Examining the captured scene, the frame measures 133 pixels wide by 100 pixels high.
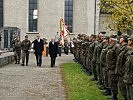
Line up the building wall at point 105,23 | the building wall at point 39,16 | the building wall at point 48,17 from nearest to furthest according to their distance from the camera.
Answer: the building wall at point 105,23
the building wall at point 39,16
the building wall at point 48,17

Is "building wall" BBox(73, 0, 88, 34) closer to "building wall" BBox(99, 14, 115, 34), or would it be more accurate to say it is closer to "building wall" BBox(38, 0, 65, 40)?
"building wall" BBox(38, 0, 65, 40)

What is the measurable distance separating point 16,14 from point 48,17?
4023 mm

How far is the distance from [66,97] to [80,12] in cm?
4357

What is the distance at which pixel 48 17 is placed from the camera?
5644 cm

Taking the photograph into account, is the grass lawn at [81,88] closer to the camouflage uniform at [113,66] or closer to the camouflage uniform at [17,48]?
the camouflage uniform at [113,66]

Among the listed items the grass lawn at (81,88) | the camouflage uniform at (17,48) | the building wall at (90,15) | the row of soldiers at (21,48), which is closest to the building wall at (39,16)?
the building wall at (90,15)

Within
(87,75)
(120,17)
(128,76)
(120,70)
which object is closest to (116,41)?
(120,70)

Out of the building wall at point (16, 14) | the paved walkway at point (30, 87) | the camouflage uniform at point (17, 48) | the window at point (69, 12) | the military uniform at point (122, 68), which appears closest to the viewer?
the military uniform at point (122, 68)

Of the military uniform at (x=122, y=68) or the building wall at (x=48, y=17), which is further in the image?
the building wall at (x=48, y=17)

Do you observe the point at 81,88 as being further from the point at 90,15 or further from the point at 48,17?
the point at 90,15

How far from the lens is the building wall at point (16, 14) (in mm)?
55531

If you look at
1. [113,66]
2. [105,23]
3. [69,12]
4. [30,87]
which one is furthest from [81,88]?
[69,12]

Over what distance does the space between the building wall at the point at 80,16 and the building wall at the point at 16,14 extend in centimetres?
626

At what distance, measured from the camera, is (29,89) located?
52.4 feet
